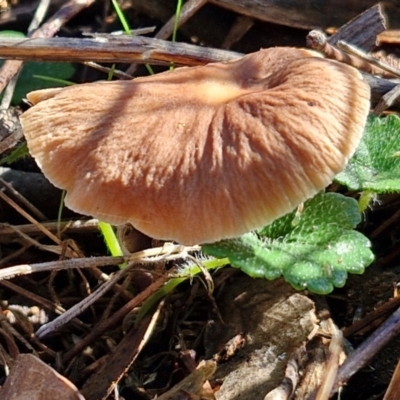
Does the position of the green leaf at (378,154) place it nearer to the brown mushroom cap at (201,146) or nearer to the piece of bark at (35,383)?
the brown mushroom cap at (201,146)

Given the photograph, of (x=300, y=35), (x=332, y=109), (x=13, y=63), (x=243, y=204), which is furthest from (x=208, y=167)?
(x=300, y=35)

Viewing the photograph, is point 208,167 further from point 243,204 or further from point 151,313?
point 151,313

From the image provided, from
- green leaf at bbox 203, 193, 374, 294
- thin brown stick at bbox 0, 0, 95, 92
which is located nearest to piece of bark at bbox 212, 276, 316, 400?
green leaf at bbox 203, 193, 374, 294

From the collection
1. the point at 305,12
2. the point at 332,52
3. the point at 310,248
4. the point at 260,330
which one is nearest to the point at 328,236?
the point at 310,248

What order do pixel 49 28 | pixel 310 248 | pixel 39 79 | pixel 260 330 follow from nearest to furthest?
pixel 310 248
pixel 260 330
pixel 49 28
pixel 39 79

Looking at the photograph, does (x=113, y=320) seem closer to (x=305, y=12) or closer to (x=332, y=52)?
(x=332, y=52)

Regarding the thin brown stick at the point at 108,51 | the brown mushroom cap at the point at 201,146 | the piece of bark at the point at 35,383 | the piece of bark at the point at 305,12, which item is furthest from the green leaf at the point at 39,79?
the piece of bark at the point at 35,383

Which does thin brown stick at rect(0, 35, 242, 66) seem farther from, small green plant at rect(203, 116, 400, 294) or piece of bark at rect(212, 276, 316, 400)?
piece of bark at rect(212, 276, 316, 400)
